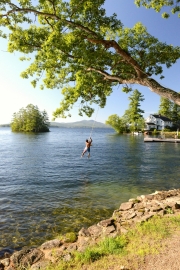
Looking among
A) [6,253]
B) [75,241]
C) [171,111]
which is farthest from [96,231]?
[171,111]

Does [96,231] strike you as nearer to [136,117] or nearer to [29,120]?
[136,117]

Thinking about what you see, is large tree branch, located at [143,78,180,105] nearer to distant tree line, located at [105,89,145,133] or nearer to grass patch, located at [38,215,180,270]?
grass patch, located at [38,215,180,270]

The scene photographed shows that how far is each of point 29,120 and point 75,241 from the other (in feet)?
441

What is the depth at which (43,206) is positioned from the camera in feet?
47.2

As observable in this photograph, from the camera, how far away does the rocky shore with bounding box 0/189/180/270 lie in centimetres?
735

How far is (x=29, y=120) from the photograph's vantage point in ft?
448

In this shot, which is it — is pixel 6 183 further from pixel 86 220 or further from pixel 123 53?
pixel 123 53

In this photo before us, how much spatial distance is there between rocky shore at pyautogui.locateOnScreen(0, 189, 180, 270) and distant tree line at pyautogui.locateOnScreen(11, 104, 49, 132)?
132 metres

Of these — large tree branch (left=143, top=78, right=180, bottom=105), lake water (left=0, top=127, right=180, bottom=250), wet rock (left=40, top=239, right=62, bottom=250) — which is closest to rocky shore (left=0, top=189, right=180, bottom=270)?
wet rock (left=40, top=239, right=62, bottom=250)

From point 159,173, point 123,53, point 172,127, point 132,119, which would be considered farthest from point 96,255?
point 172,127

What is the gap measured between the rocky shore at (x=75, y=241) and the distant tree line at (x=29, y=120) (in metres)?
132

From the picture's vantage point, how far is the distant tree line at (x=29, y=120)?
450 ft

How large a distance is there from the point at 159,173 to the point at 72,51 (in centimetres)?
1958

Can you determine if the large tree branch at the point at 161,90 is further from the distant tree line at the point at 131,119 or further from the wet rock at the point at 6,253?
the distant tree line at the point at 131,119
